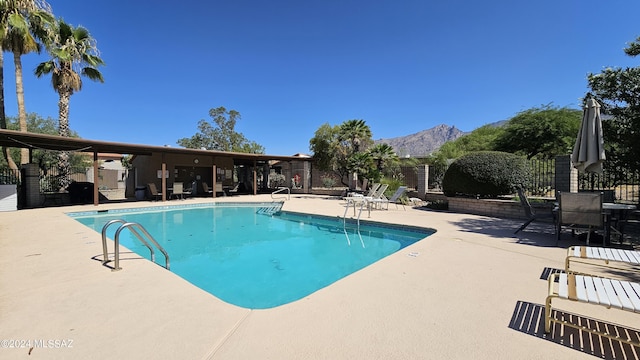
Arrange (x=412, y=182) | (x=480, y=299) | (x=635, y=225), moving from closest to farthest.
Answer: (x=480, y=299) < (x=635, y=225) < (x=412, y=182)

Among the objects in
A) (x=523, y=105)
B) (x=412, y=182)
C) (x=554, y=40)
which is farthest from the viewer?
(x=523, y=105)

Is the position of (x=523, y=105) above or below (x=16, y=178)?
above

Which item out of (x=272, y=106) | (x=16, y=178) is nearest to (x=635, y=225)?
(x=16, y=178)

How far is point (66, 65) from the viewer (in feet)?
47.5

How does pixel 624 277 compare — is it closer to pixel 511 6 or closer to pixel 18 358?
pixel 18 358

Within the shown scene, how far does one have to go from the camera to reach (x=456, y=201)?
33.9 ft

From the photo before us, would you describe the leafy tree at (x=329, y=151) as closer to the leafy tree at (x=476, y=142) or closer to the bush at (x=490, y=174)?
the bush at (x=490, y=174)

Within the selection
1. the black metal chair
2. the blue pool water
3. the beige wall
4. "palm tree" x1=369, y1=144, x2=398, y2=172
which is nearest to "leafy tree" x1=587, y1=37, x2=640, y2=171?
A: the black metal chair

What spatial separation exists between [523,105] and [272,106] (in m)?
23.1

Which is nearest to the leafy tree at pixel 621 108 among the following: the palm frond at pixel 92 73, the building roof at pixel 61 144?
the building roof at pixel 61 144

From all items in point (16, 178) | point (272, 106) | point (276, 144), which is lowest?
point (16, 178)

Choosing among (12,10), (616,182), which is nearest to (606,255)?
(616,182)

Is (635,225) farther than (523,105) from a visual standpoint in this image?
No

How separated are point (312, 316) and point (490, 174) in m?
8.94
